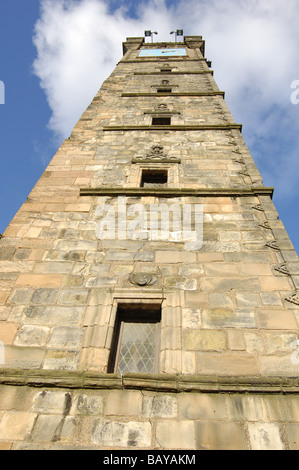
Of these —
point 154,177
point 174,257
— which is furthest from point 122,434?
point 154,177

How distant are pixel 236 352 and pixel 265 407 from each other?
0.62m

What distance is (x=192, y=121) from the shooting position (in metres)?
9.03

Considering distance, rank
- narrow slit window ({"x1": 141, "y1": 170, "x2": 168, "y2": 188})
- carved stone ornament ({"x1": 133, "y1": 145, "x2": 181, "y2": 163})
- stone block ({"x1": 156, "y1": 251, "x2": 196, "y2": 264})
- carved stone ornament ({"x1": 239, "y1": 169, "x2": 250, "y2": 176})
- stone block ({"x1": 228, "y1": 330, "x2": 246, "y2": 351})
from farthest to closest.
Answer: carved stone ornament ({"x1": 133, "y1": 145, "x2": 181, "y2": 163})
narrow slit window ({"x1": 141, "y1": 170, "x2": 168, "y2": 188})
carved stone ornament ({"x1": 239, "y1": 169, "x2": 250, "y2": 176})
stone block ({"x1": 156, "y1": 251, "x2": 196, "y2": 264})
stone block ({"x1": 228, "y1": 330, "x2": 246, "y2": 351})

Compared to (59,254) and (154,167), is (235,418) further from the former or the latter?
(154,167)

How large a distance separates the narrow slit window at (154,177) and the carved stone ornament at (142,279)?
288cm

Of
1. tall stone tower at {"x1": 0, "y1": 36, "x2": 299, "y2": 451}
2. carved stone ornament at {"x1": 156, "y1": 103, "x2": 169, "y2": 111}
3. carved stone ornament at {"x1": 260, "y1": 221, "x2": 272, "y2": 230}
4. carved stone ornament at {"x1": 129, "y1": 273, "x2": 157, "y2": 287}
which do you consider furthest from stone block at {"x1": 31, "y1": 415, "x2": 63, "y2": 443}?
carved stone ornament at {"x1": 156, "y1": 103, "x2": 169, "y2": 111}

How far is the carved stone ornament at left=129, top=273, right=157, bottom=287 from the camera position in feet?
14.6

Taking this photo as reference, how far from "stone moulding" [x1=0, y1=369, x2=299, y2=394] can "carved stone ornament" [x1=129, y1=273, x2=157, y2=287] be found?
129 cm

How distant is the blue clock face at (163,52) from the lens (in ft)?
57.4

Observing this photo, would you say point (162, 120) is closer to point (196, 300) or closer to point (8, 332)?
point (196, 300)

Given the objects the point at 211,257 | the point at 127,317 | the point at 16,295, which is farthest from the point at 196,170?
the point at 16,295

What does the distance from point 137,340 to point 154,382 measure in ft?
2.50

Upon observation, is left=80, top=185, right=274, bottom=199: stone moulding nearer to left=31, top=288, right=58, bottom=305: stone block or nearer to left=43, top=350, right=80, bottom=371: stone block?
left=31, top=288, right=58, bottom=305: stone block

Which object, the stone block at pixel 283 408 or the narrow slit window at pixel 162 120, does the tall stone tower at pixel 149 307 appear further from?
the narrow slit window at pixel 162 120
